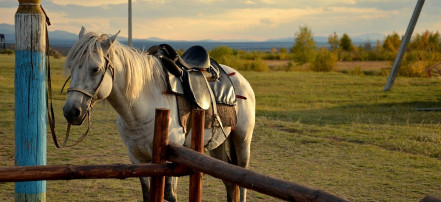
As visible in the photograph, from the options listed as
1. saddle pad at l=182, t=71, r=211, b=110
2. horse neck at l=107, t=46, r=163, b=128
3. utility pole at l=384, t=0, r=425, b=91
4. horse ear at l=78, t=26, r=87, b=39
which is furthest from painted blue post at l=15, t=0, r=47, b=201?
utility pole at l=384, t=0, r=425, b=91

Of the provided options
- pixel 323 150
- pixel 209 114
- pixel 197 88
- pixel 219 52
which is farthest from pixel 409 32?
pixel 219 52

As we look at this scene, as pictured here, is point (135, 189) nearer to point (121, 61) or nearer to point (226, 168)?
point (121, 61)

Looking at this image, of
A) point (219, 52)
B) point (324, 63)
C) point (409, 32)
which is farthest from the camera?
point (219, 52)

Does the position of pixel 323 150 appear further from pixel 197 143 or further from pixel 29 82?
pixel 29 82

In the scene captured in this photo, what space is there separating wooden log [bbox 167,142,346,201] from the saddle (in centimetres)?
123

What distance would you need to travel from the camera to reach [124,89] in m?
4.23

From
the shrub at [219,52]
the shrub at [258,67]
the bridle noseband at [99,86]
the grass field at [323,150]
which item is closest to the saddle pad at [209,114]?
the grass field at [323,150]

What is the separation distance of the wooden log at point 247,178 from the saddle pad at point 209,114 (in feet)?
3.81

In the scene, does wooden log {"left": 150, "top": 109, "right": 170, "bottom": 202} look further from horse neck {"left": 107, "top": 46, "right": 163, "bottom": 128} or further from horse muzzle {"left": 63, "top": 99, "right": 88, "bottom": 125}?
horse neck {"left": 107, "top": 46, "right": 163, "bottom": 128}

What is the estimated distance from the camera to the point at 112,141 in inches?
356

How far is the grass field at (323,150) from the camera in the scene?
6.32m

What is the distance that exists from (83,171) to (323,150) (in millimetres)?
6243

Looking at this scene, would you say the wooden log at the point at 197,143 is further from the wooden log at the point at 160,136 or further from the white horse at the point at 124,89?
the white horse at the point at 124,89

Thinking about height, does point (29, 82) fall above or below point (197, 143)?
above
